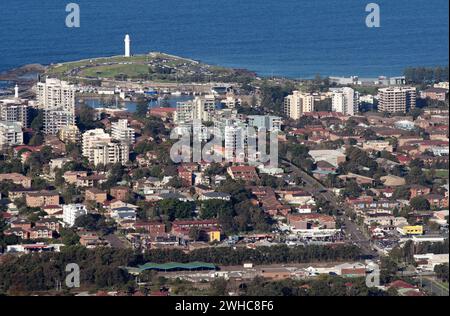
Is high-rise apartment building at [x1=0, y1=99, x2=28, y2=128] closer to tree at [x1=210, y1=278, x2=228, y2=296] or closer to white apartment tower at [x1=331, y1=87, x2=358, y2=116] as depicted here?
white apartment tower at [x1=331, y1=87, x2=358, y2=116]

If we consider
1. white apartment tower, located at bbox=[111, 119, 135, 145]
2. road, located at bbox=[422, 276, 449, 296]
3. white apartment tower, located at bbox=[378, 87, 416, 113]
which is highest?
white apartment tower, located at bbox=[378, 87, 416, 113]

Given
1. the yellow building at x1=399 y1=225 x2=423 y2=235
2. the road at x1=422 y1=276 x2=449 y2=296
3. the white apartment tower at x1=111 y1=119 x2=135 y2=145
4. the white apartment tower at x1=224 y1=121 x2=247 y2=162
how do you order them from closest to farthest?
the road at x1=422 y1=276 x2=449 y2=296, the yellow building at x1=399 y1=225 x2=423 y2=235, the white apartment tower at x1=224 y1=121 x2=247 y2=162, the white apartment tower at x1=111 y1=119 x2=135 y2=145

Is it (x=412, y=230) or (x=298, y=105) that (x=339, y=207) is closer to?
(x=412, y=230)

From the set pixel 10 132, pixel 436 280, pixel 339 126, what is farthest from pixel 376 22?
pixel 436 280

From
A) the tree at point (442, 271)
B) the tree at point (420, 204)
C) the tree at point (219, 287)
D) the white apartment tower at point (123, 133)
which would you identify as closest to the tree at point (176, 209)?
the tree at point (420, 204)

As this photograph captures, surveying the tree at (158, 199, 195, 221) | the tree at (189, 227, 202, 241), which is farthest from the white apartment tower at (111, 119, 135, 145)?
the tree at (189, 227, 202, 241)

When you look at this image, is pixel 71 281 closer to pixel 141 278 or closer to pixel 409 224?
pixel 141 278

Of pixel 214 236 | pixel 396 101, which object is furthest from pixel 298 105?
pixel 214 236

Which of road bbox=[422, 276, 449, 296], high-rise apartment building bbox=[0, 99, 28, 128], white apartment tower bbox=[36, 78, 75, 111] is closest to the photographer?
road bbox=[422, 276, 449, 296]
